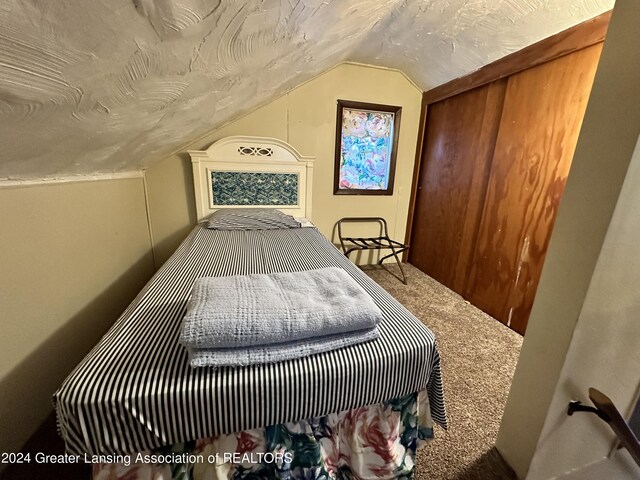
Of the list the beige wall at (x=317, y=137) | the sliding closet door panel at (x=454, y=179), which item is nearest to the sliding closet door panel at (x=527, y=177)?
the sliding closet door panel at (x=454, y=179)

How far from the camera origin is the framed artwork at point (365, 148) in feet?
9.05

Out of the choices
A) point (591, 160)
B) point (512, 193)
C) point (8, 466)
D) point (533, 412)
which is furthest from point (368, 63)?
point (8, 466)

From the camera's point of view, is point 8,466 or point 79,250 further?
point 79,250

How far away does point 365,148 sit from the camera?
2.87 metres

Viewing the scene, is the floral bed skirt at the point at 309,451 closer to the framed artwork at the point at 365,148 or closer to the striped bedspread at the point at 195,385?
the striped bedspread at the point at 195,385

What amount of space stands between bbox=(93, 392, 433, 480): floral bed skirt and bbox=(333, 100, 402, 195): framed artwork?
2330mm

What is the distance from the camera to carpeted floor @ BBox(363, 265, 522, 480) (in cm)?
107

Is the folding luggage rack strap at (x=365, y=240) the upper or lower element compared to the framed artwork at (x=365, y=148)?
lower

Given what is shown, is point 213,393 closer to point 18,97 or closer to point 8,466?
point 18,97

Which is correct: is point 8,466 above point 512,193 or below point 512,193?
below

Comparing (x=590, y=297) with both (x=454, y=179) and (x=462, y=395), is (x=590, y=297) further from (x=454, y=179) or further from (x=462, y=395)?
(x=454, y=179)

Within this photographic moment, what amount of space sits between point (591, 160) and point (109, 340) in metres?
1.52

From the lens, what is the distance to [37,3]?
1.31ft

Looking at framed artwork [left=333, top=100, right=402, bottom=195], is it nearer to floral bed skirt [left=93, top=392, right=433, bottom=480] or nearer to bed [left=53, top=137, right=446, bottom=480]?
bed [left=53, top=137, right=446, bottom=480]
